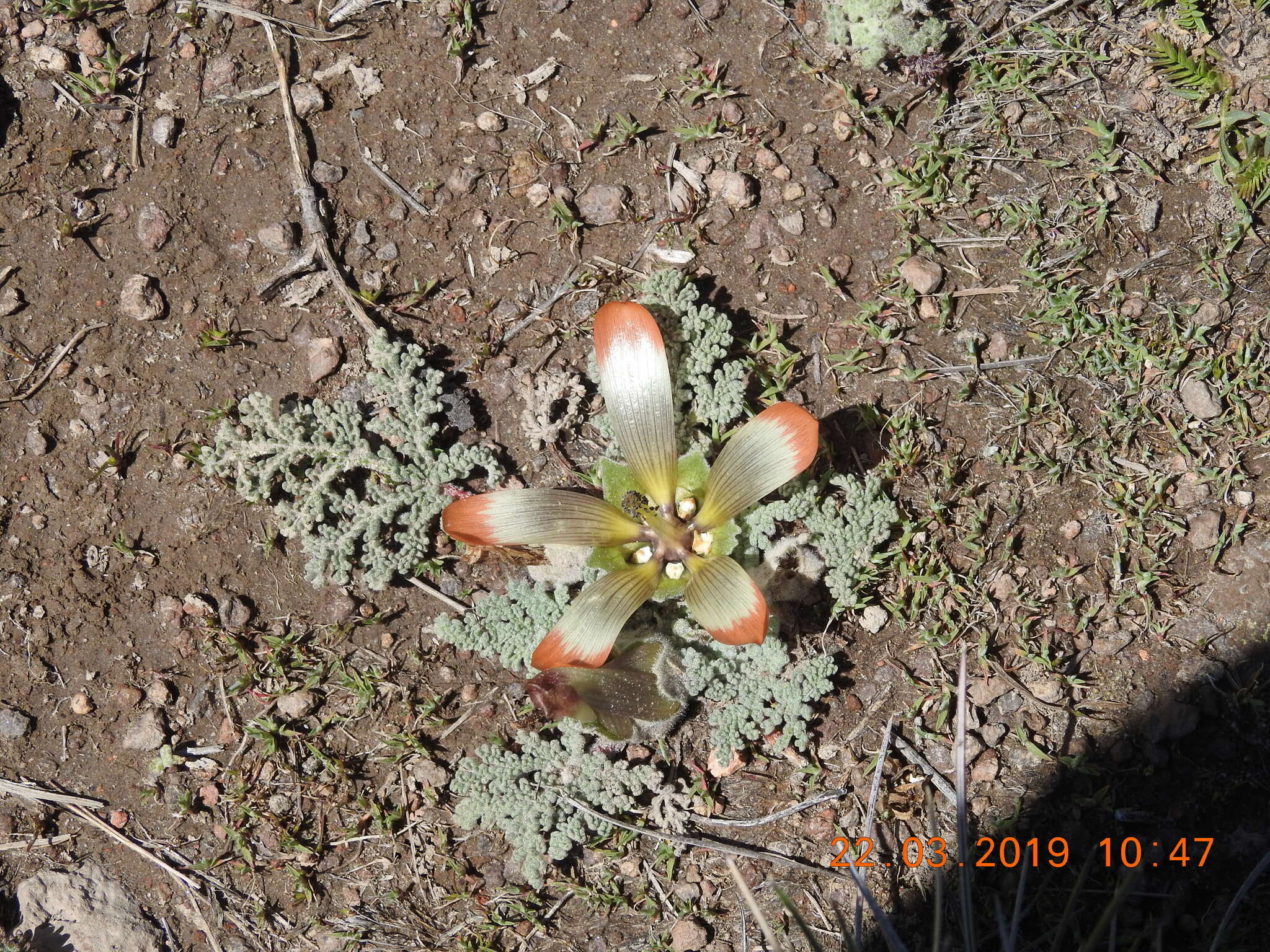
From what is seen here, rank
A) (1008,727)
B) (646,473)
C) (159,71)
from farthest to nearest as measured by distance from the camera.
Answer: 1. (159,71)
2. (1008,727)
3. (646,473)

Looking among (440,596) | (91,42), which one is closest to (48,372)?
(91,42)

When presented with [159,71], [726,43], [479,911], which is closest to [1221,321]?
[726,43]

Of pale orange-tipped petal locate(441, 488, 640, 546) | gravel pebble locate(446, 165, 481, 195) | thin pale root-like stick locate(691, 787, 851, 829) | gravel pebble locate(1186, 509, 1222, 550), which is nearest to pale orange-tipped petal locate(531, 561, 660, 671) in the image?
pale orange-tipped petal locate(441, 488, 640, 546)

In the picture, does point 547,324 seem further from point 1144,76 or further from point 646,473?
point 1144,76

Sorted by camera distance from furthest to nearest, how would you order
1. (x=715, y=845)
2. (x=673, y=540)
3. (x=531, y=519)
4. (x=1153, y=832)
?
(x=715, y=845) → (x=1153, y=832) → (x=673, y=540) → (x=531, y=519)

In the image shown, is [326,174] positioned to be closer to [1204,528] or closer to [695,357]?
[695,357]

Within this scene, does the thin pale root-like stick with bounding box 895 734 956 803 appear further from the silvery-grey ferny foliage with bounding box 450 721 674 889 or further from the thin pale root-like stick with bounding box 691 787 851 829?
the silvery-grey ferny foliage with bounding box 450 721 674 889
